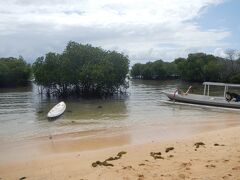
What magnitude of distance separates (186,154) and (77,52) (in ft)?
117

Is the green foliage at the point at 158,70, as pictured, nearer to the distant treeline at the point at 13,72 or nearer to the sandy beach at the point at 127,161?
the distant treeline at the point at 13,72

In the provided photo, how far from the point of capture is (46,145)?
61.6ft

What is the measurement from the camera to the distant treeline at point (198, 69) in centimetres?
8388

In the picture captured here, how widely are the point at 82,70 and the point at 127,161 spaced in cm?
3358

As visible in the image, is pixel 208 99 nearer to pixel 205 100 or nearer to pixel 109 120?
pixel 205 100

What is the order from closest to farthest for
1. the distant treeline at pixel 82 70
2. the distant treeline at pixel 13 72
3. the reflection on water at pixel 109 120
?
1. the reflection on water at pixel 109 120
2. the distant treeline at pixel 82 70
3. the distant treeline at pixel 13 72

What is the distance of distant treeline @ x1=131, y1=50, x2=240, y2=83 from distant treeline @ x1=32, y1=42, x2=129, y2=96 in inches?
1481

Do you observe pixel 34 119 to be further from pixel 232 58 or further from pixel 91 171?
pixel 232 58

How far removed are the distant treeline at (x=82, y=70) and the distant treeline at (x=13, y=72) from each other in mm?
24084

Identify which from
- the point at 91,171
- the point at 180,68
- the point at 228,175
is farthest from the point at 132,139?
the point at 180,68

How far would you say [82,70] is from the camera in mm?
45719

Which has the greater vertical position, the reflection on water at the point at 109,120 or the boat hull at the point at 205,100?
the boat hull at the point at 205,100

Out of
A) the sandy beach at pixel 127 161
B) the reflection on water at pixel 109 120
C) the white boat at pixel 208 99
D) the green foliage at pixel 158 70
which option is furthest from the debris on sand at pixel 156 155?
the green foliage at pixel 158 70

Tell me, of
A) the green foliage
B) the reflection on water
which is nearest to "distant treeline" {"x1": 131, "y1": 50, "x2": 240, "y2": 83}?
the green foliage
